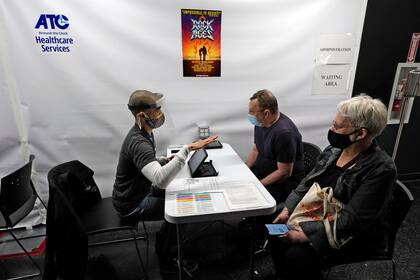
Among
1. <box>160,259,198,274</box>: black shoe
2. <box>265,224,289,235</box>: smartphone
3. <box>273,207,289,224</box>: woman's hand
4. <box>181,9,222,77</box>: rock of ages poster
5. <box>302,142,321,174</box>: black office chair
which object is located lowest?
<box>160,259,198,274</box>: black shoe

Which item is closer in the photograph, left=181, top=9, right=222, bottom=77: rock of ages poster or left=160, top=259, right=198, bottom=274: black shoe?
left=160, top=259, right=198, bottom=274: black shoe

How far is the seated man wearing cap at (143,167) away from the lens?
1.39m

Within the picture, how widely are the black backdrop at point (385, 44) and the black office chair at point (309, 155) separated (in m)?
1.08

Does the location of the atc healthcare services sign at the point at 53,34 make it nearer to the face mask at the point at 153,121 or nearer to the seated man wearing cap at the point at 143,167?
the seated man wearing cap at the point at 143,167

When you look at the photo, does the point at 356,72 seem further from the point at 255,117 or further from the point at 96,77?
the point at 96,77

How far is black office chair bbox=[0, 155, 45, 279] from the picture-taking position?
1.53m

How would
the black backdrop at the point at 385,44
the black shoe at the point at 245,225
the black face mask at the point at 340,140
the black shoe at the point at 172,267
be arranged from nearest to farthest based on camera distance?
the black face mask at the point at 340,140, the black shoe at the point at 172,267, the black shoe at the point at 245,225, the black backdrop at the point at 385,44

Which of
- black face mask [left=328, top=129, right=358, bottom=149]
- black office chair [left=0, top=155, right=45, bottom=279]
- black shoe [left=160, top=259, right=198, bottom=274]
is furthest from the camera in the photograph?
black shoe [left=160, top=259, right=198, bottom=274]

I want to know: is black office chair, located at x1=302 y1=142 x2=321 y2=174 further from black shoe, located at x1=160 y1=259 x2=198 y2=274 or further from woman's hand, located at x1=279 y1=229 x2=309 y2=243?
black shoe, located at x1=160 y1=259 x2=198 y2=274

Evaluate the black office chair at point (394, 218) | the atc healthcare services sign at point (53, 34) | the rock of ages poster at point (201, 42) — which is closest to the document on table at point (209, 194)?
the black office chair at point (394, 218)

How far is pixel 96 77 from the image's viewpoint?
211 cm

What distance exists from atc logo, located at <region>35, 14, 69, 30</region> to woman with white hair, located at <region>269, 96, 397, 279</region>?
2.00 m

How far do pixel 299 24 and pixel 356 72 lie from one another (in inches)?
31.0

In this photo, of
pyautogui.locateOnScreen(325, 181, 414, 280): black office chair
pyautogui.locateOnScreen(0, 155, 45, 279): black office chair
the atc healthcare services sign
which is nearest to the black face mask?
pyautogui.locateOnScreen(325, 181, 414, 280): black office chair
